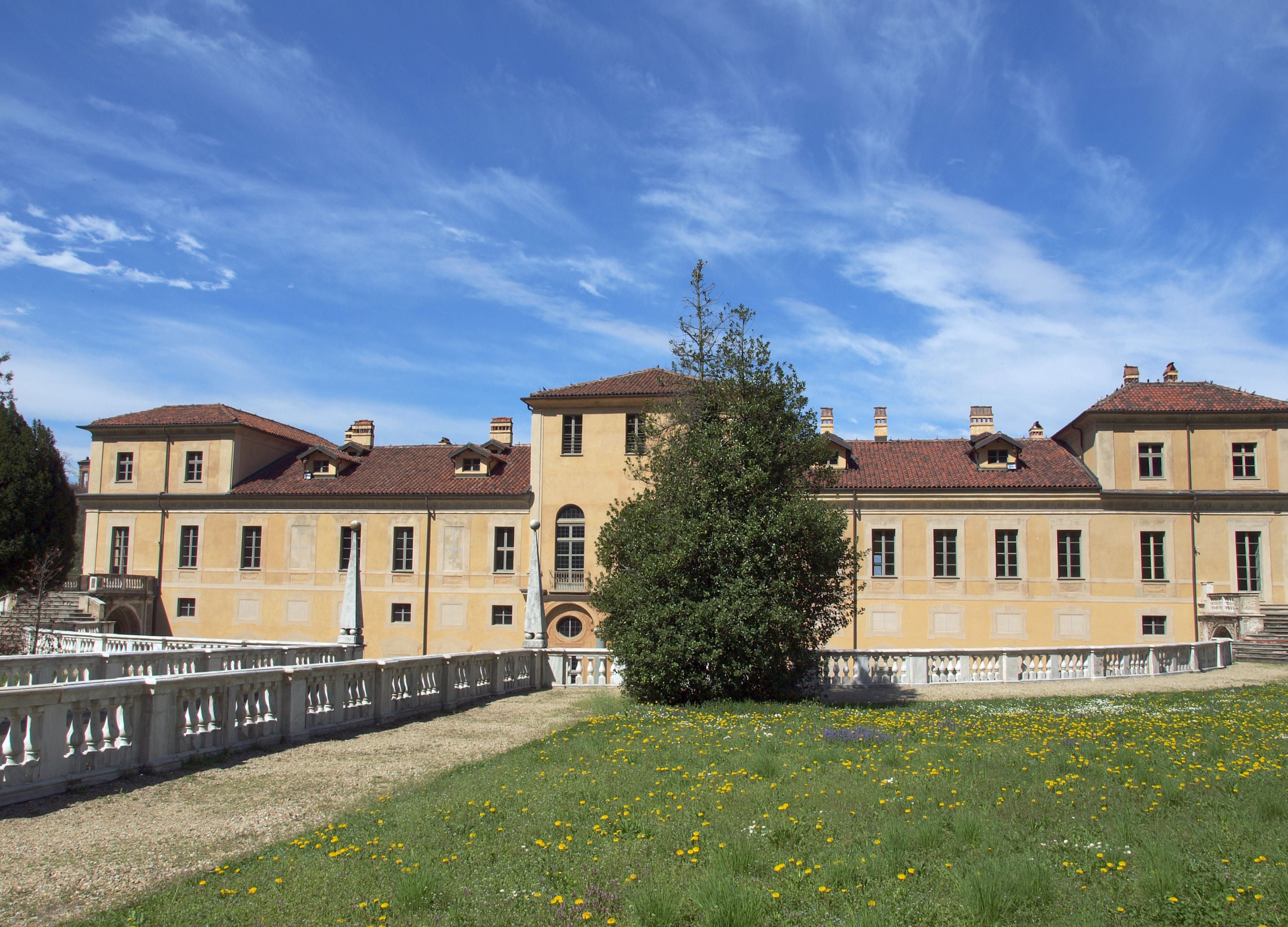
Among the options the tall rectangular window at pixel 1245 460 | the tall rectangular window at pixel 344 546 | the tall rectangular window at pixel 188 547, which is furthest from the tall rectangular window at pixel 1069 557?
the tall rectangular window at pixel 188 547

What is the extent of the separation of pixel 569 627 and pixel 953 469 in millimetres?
16898

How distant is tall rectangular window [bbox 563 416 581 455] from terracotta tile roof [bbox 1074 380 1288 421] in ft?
65.8

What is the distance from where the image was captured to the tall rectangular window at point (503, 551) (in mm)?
38156

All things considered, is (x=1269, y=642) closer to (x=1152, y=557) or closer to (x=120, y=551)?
(x=1152, y=557)

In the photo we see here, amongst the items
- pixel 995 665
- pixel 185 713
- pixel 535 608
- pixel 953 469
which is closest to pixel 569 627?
pixel 535 608

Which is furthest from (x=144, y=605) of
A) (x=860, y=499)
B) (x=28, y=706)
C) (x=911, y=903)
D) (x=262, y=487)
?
(x=911, y=903)

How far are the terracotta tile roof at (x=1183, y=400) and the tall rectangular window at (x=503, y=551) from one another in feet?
78.0

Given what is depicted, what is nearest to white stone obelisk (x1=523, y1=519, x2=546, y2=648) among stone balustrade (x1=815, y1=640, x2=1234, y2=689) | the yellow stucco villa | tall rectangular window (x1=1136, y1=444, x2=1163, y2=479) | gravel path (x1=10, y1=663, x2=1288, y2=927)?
stone balustrade (x1=815, y1=640, x2=1234, y2=689)

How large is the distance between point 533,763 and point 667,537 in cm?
688

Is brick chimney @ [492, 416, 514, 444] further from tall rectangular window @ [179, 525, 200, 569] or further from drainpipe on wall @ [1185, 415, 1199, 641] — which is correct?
drainpipe on wall @ [1185, 415, 1199, 641]

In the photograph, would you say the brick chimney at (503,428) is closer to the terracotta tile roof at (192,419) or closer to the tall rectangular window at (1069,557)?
the terracotta tile roof at (192,419)

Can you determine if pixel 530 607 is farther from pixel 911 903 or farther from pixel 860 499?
pixel 860 499

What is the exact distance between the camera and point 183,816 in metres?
7.52

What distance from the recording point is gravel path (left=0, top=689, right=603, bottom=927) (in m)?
5.73
